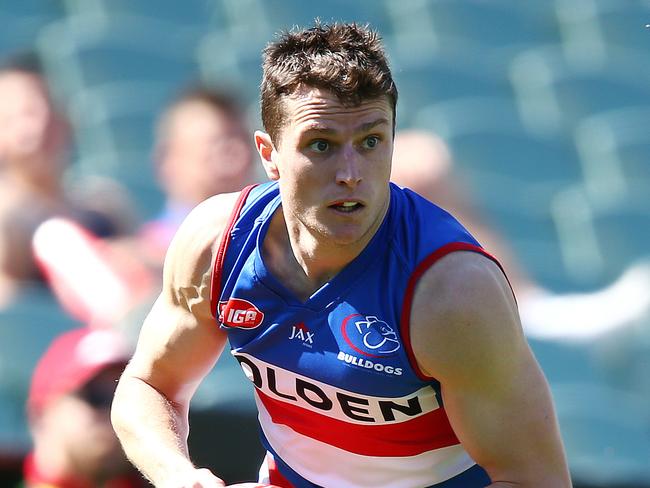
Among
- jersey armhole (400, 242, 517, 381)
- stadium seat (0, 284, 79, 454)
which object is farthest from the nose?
stadium seat (0, 284, 79, 454)

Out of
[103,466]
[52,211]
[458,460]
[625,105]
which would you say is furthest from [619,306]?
[458,460]

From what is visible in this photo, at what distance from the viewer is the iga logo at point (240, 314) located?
2.97 meters

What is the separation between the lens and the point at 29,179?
17.9 ft

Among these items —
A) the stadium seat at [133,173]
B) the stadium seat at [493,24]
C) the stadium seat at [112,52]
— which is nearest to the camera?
the stadium seat at [133,173]

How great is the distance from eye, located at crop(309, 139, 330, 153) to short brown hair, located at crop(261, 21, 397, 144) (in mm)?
107

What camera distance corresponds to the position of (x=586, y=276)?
7.67m

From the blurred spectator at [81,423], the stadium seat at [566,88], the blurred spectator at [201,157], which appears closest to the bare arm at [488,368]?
the blurred spectator at [81,423]

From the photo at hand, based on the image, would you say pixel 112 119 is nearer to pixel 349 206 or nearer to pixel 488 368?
pixel 349 206

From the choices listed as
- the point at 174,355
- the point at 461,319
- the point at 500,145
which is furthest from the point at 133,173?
the point at 461,319

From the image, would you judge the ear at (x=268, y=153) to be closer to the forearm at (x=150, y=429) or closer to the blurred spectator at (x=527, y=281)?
the forearm at (x=150, y=429)

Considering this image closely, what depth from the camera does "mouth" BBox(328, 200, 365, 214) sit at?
2.73 metres

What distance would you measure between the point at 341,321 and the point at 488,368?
0.38 m

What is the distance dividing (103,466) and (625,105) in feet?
18.5

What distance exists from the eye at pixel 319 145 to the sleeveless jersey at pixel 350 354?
0.24m
